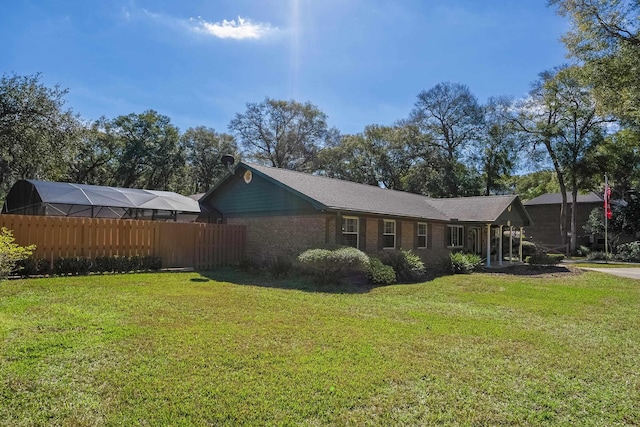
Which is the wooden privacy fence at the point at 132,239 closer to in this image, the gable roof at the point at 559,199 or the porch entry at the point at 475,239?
the porch entry at the point at 475,239

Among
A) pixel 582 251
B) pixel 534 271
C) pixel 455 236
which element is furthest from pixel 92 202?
pixel 582 251

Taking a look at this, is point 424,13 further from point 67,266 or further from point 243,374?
point 67,266

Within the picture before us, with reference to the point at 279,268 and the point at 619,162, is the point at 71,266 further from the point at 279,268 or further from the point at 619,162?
the point at 619,162

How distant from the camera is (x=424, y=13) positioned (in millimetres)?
12500

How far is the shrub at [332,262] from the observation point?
40.8ft

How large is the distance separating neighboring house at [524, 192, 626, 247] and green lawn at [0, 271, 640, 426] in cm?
3529

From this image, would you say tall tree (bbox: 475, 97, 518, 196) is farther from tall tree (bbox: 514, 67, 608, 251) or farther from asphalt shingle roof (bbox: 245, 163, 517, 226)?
asphalt shingle roof (bbox: 245, 163, 517, 226)

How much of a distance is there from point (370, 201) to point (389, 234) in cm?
171

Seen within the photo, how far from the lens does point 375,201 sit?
18.1m

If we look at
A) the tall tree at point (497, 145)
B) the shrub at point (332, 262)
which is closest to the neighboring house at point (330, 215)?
the shrub at point (332, 262)

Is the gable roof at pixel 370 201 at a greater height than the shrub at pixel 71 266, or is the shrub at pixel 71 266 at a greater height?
the gable roof at pixel 370 201

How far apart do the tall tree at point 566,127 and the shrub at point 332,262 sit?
30138 mm

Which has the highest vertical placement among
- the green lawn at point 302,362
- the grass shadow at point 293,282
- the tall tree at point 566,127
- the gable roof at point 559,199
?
the tall tree at point 566,127

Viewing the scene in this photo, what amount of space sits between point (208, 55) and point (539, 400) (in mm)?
15419
